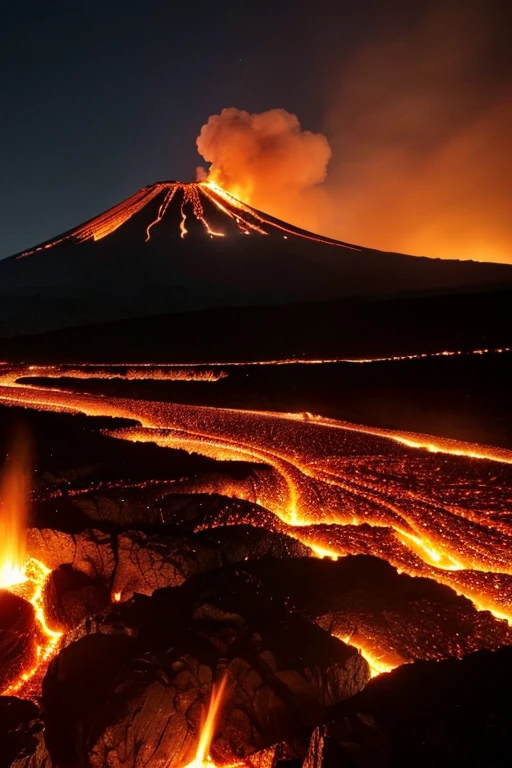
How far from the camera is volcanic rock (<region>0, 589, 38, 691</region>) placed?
6.23m

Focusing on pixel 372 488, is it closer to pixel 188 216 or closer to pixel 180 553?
pixel 180 553

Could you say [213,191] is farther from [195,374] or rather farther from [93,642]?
[93,642]

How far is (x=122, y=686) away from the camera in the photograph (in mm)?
4992

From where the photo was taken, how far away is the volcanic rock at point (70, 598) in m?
7.00

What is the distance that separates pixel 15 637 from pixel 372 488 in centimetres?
715

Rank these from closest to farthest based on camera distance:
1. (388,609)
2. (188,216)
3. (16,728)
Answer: (16,728), (388,609), (188,216)

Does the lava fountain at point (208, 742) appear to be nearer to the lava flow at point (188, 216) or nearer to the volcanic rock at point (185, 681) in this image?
the volcanic rock at point (185, 681)

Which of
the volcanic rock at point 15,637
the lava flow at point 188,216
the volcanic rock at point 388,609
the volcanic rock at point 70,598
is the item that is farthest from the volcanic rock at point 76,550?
the lava flow at point 188,216

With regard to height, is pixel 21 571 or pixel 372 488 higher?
pixel 372 488

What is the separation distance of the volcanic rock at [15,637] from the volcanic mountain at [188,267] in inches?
1708

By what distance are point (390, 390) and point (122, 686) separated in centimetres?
1627

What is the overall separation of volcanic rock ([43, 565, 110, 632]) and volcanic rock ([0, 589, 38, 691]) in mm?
268

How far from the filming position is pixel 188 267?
71.8 meters

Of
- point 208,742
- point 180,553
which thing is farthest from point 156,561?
point 208,742
